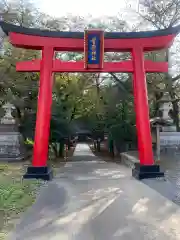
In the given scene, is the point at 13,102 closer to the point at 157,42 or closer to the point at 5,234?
the point at 157,42

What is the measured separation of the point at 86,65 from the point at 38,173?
4.12m

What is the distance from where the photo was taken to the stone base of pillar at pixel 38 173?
959 centimetres

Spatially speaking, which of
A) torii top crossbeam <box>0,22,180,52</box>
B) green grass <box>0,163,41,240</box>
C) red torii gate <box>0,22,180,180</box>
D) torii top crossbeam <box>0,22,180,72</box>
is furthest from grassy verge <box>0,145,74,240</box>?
torii top crossbeam <box>0,22,180,52</box>

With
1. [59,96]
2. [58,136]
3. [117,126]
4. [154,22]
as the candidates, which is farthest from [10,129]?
[154,22]

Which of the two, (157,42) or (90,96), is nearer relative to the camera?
(157,42)

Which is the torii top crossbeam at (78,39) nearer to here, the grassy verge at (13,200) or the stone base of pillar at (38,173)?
the stone base of pillar at (38,173)

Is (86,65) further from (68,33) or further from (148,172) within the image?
(148,172)

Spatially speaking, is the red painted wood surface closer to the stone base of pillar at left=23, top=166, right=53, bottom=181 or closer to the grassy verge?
the stone base of pillar at left=23, top=166, right=53, bottom=181

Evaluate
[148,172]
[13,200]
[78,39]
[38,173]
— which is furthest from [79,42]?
[13,200]

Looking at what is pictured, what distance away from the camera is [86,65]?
1048 centimetres

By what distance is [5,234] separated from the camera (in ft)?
14.5

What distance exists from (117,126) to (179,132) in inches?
166

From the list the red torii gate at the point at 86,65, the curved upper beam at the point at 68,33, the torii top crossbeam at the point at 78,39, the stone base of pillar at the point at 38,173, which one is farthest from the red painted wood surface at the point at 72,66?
the stone base of pillar at the point at 38,173

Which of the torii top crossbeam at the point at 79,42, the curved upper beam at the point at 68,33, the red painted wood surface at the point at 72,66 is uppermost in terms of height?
the curved upper beam at the point at 68,33
